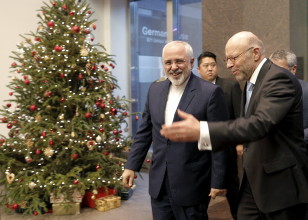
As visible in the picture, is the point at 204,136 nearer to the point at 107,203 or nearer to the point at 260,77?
the point at 260,77

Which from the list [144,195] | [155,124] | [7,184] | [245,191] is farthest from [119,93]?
[245,191]

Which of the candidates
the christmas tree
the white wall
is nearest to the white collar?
the christmas tree

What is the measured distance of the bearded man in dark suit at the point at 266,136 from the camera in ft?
6.02

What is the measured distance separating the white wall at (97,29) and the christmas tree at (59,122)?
75.3 inches

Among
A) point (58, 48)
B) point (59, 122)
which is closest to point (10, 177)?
point (59, 122)

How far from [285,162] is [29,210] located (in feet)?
12.0

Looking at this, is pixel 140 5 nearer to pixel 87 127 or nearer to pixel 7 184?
pixel 87 127

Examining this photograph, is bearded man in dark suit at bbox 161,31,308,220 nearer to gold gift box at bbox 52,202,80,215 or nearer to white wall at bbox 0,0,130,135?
gold gift box at bbox 52,202,80,215

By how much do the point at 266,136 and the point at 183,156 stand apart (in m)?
0.68

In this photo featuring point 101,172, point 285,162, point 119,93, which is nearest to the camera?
point 285,162

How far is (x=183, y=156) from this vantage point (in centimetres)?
265

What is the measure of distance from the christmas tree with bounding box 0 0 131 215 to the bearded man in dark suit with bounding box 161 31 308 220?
9.93ft

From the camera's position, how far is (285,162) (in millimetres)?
2133

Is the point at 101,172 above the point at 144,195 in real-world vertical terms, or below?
above
